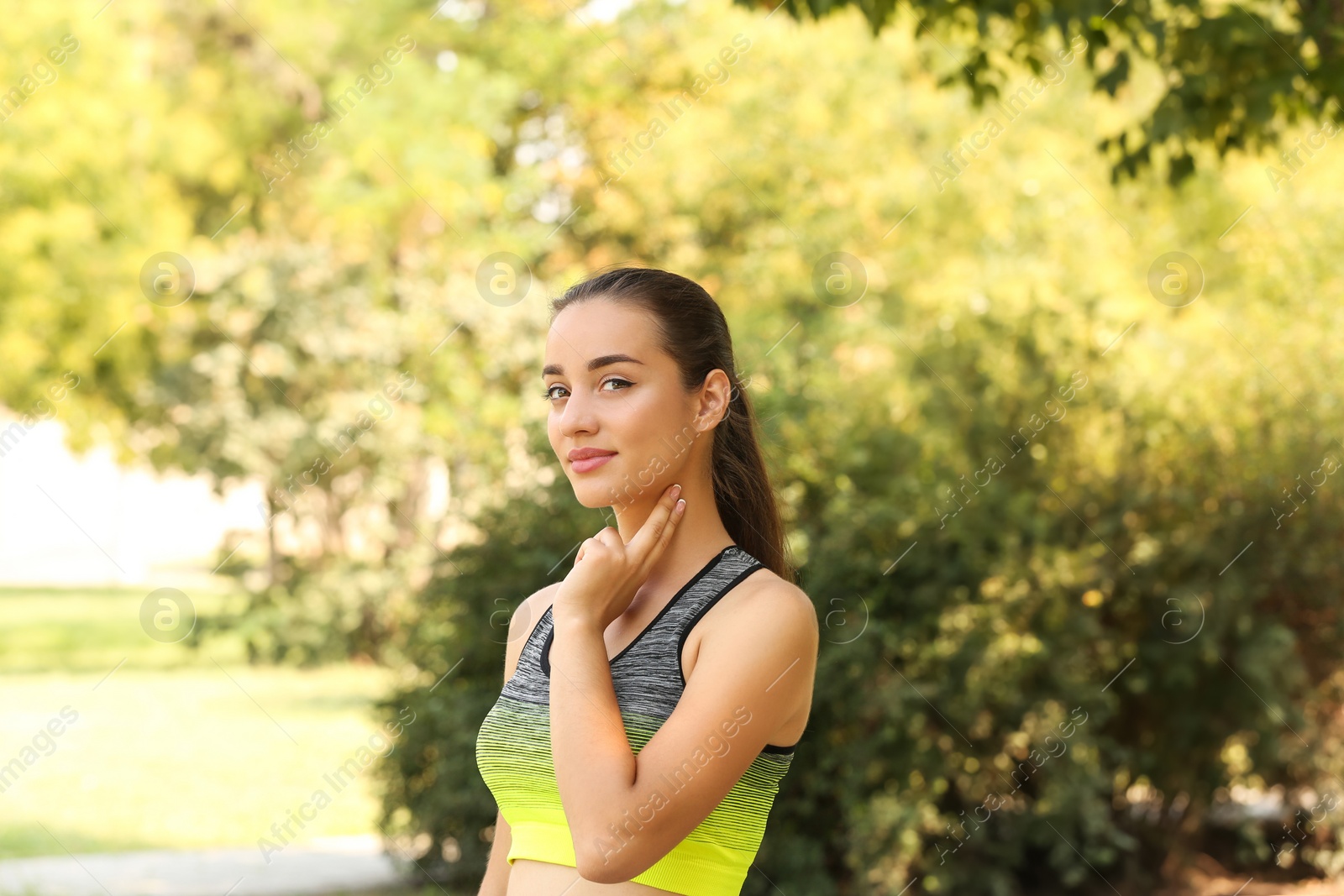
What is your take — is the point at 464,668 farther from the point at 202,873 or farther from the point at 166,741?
the point at 166,741

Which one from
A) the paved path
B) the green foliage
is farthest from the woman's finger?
the paved path

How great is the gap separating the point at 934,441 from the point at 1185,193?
25.9 ft

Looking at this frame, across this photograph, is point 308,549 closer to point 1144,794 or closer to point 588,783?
point 1144,794

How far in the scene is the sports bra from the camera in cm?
178

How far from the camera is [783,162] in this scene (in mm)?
14523

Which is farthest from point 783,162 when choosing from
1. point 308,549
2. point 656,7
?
point 308,549

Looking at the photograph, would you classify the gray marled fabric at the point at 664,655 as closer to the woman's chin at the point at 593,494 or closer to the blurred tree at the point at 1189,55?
the woman's chin at the point at 593,494

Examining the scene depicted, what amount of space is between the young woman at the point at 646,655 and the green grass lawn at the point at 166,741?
15.0 feet

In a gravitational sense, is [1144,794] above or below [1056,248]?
above

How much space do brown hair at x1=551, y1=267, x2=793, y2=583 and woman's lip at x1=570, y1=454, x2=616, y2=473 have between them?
0.59ft

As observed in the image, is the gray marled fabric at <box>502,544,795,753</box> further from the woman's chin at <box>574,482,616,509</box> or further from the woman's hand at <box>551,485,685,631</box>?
the woman's chin at <box>574,482,616,509</box>

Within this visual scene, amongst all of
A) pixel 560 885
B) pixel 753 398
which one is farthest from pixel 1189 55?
pixel 560 885

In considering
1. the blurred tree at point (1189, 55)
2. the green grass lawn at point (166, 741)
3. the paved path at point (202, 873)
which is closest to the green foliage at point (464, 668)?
the green grass lawn at point (166, 741)

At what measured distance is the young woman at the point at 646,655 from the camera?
5.34 ft
